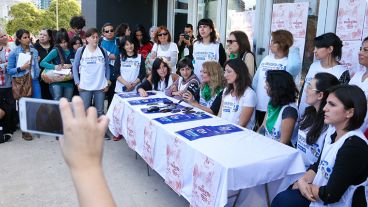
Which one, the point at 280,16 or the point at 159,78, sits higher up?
the point at 280,16

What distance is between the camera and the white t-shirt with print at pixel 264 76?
3457 millimetres

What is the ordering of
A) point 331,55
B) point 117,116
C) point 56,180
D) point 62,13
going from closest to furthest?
point 331,55, point 56,180, point 117,116, point 62,13

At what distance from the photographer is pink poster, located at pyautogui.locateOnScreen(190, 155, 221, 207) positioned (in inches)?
81.0

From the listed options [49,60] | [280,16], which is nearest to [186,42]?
[280,16]

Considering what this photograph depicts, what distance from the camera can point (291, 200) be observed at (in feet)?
6.95

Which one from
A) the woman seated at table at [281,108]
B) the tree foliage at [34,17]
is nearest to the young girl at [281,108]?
the woman seated at table at [281,108]

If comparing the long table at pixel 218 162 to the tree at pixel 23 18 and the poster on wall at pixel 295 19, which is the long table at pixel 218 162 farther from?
the tree at pixel 23 18

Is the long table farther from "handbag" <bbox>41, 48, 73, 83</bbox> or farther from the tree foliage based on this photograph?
the tree foliage

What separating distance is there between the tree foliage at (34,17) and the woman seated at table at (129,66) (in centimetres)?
2334

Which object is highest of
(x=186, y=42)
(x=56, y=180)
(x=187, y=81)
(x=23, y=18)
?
(x=23, y=18)

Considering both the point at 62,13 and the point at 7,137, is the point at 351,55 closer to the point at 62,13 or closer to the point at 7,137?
the point at 7,137

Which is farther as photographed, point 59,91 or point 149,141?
point 59,91

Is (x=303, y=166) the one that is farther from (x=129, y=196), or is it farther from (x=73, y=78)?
(x=73, y=78)

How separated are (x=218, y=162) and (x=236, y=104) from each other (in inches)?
48.3
